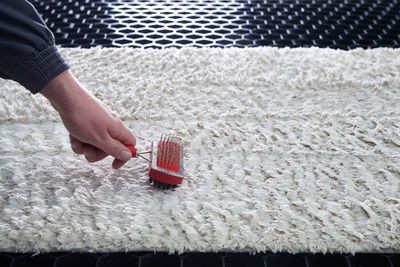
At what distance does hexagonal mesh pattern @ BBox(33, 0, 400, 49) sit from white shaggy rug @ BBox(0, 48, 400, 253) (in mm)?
117

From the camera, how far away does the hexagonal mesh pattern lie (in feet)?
4.39

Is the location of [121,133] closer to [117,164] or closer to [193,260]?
[117,164]

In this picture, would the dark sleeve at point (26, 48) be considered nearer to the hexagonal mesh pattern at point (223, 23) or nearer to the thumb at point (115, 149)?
the thumb at point (115, 149)

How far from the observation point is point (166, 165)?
80 centimetres

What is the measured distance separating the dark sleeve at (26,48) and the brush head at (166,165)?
0.26 meters

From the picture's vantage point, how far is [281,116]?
39.4 inches

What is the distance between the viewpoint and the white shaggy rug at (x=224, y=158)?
A: 0.73 metres

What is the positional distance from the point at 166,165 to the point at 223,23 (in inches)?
32.1

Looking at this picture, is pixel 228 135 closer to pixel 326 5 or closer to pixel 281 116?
pixel 281 116

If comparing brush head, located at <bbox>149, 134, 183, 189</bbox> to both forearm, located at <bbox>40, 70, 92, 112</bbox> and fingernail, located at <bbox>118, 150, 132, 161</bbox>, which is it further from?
forearm, located at <bbox>40, 70, 92, 112</bbox>

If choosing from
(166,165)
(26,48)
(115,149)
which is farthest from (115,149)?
(26,48)

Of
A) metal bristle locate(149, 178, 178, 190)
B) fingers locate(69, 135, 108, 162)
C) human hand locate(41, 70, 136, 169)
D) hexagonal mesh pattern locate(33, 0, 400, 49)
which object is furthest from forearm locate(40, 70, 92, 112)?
hexagonal mesh pattern locate(33, 0, 400, 49)

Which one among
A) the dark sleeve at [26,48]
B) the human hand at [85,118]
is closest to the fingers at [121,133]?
the human hand at [85,118]

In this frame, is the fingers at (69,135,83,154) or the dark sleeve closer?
the dark sleeve
